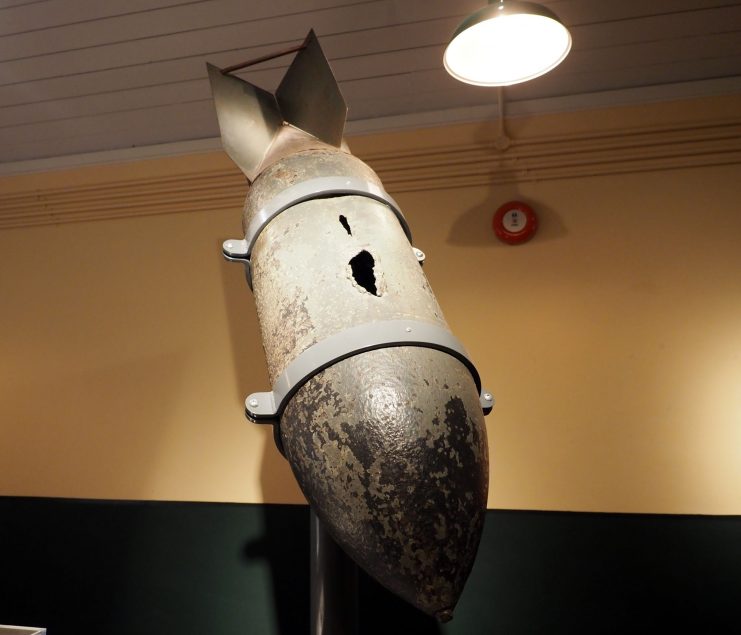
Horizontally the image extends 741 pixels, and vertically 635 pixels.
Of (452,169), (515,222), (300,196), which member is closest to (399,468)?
(300,196)

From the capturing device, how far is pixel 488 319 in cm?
183

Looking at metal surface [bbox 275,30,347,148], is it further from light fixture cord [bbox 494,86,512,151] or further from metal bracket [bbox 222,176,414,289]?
light fixture cord [bbox 494,86,512,151]

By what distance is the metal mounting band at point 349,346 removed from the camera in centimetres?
84

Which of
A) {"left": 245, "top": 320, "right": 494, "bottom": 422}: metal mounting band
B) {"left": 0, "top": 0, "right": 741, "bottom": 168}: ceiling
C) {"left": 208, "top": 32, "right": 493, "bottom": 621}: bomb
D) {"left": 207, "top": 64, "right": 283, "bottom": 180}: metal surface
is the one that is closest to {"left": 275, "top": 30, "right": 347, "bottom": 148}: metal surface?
{"left": 207, "top": 64, "right": 283, "bottom": 180}: metal surface

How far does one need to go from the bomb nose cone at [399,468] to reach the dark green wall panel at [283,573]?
875 mm

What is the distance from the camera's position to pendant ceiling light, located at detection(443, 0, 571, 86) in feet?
4.63

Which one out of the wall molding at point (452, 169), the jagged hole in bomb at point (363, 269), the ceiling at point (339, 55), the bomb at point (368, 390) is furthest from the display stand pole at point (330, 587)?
the ceiling at point (339, 55)

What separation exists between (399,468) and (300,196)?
54 centimetres

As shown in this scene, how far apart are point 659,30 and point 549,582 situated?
1.60 metres

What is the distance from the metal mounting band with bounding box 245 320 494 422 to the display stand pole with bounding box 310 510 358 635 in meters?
0.42

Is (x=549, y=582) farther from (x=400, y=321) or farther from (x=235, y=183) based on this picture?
(x=235, y=183)

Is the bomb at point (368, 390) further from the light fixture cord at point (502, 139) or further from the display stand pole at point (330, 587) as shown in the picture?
the light fixture cord at point (502, 139)

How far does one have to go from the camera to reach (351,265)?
0.99 m

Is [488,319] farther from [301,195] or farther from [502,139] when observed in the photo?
[301,195]
